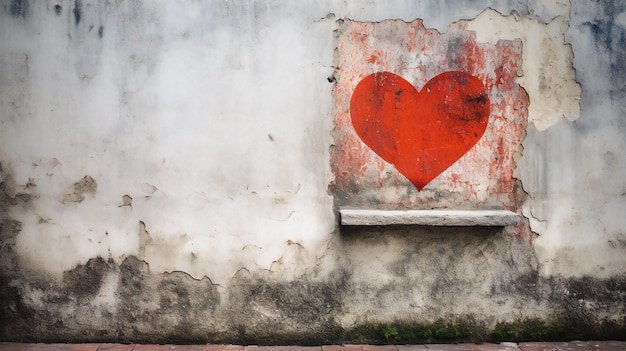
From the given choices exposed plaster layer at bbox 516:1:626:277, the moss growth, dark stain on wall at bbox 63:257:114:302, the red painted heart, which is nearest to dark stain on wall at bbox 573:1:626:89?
exposed plaster layer at bbox 516:1:626:277

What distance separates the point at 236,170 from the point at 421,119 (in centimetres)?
126

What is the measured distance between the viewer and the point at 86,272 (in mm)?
3352

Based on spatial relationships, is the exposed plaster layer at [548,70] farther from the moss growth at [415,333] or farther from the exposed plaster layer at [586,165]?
the moss growth at [415,333]

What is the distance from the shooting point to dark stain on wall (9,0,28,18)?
10.8ft

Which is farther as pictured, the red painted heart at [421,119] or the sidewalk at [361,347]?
the red painted heart at [421,119]

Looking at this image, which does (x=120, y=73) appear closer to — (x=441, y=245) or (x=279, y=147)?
(x=279, y=147)

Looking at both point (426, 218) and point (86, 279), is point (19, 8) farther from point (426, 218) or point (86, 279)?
point (426, 218)

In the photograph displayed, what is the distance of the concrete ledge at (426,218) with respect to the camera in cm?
329

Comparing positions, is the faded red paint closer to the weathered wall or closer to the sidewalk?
the weathered wall

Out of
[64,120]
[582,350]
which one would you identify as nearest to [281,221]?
[64,120]

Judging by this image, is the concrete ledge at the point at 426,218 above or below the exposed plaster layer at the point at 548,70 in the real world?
below

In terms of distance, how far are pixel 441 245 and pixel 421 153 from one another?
0.63 meters

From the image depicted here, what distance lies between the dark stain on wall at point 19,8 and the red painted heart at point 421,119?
2.18 m

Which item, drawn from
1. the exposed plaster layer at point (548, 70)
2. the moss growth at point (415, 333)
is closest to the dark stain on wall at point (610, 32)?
the exposed plaster layer at point (548, 70)
